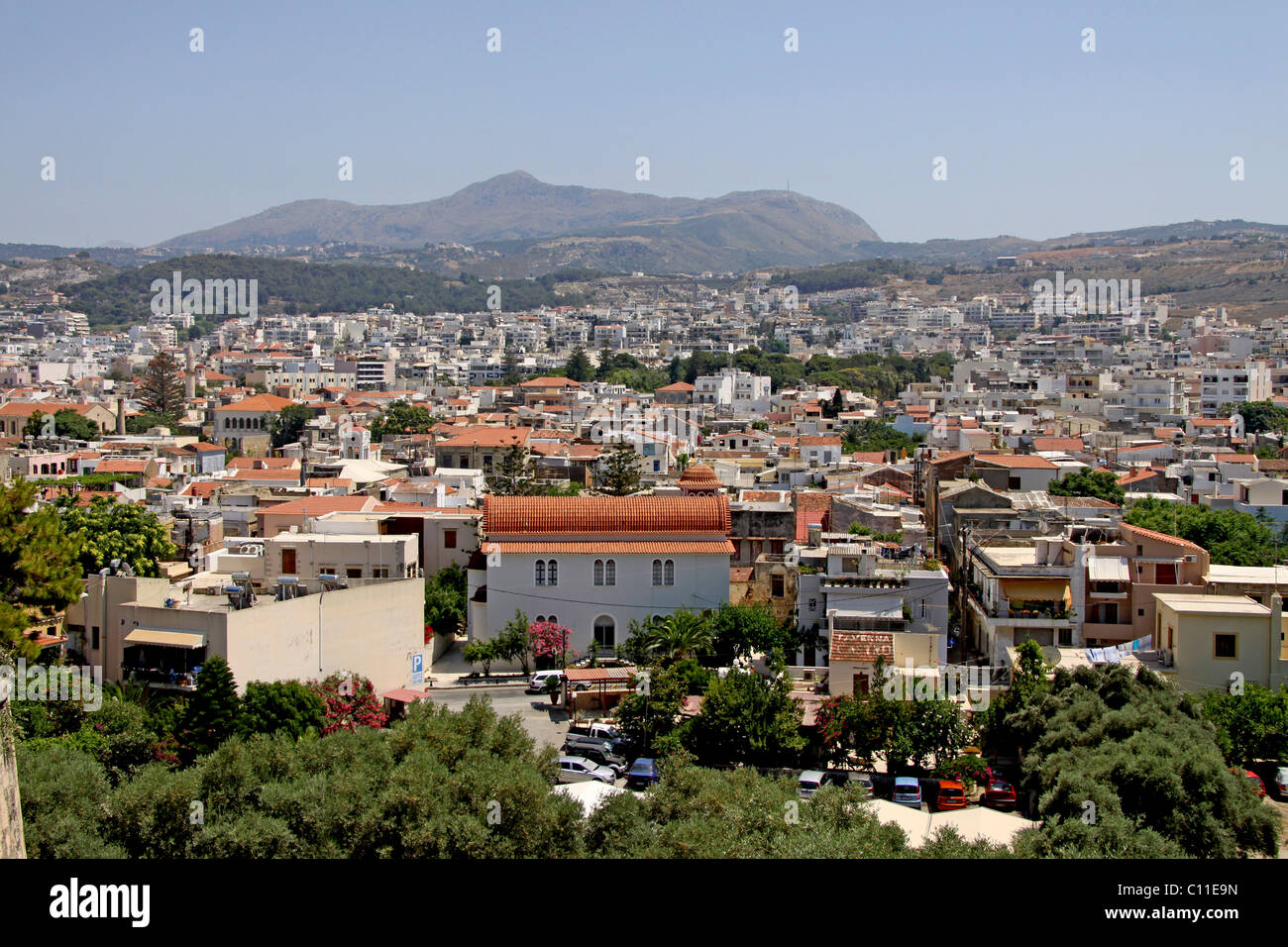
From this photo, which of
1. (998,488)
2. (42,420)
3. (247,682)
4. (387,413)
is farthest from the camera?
(387,413)

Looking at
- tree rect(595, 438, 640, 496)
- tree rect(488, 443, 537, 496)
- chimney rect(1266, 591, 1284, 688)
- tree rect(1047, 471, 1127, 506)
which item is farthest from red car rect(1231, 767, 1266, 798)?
tree rect(488, 443, 537, 496)

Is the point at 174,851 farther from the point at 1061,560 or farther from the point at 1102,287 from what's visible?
the point at 1102,287

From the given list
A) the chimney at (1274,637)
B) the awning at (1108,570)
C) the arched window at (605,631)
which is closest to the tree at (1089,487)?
the awning at (1108,570)

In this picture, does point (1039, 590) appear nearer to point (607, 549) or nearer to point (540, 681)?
point (607, 549)

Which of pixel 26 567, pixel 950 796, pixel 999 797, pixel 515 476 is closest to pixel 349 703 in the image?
pixel 26 567
